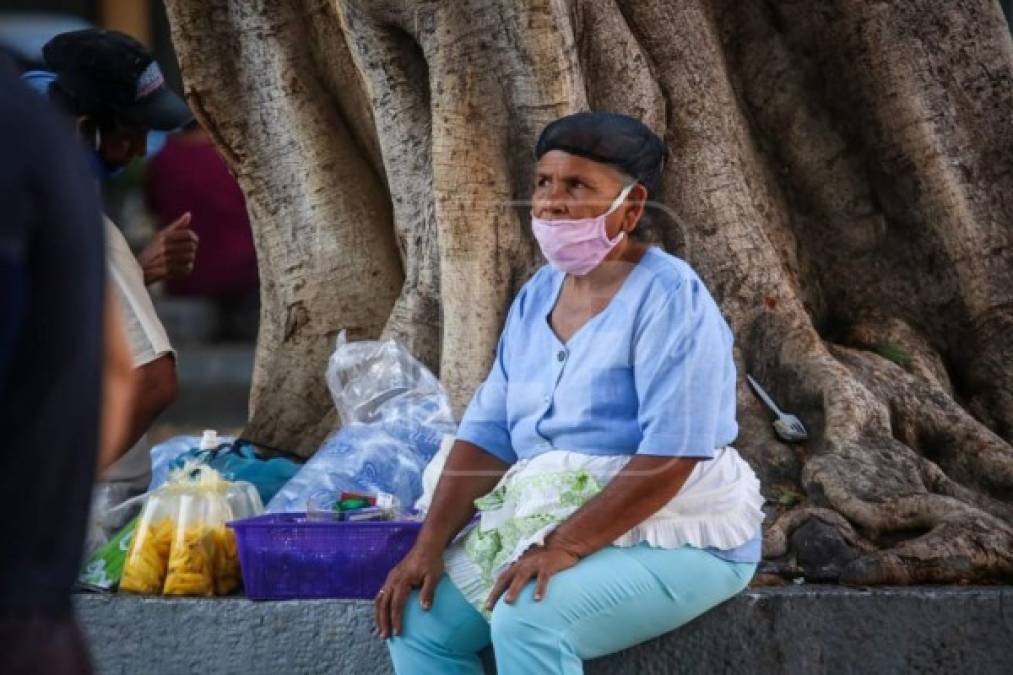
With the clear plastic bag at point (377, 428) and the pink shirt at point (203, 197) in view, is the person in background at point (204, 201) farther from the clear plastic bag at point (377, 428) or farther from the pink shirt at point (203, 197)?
the clear plastic bag at point (377, 428)

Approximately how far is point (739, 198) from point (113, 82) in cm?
182

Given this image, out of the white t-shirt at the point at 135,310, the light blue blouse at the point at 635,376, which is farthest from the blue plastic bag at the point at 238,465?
the light blue blouse at the point at 635,376

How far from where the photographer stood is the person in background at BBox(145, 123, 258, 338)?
491 inches

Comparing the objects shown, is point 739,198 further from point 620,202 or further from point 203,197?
point 203,197

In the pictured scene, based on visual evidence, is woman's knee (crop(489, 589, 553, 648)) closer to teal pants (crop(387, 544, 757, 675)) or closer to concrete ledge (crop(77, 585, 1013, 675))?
teal pants (crop(387, 544, 757, 675))

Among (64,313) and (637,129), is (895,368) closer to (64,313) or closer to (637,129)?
(637,129)

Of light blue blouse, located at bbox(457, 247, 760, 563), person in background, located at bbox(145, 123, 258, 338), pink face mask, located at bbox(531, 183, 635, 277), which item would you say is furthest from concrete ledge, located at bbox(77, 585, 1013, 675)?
person in background, located at bbox(145, 123, 258, 338)

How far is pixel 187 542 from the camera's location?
4609 mm

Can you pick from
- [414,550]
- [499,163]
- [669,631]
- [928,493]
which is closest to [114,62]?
[499,163]

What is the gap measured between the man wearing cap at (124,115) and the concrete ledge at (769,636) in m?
0.53

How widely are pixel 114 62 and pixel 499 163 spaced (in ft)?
3.66

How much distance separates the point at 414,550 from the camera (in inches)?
161

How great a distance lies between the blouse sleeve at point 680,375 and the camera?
381 cm

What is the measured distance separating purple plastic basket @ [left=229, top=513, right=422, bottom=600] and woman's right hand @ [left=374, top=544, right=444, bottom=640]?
25 centimetres
